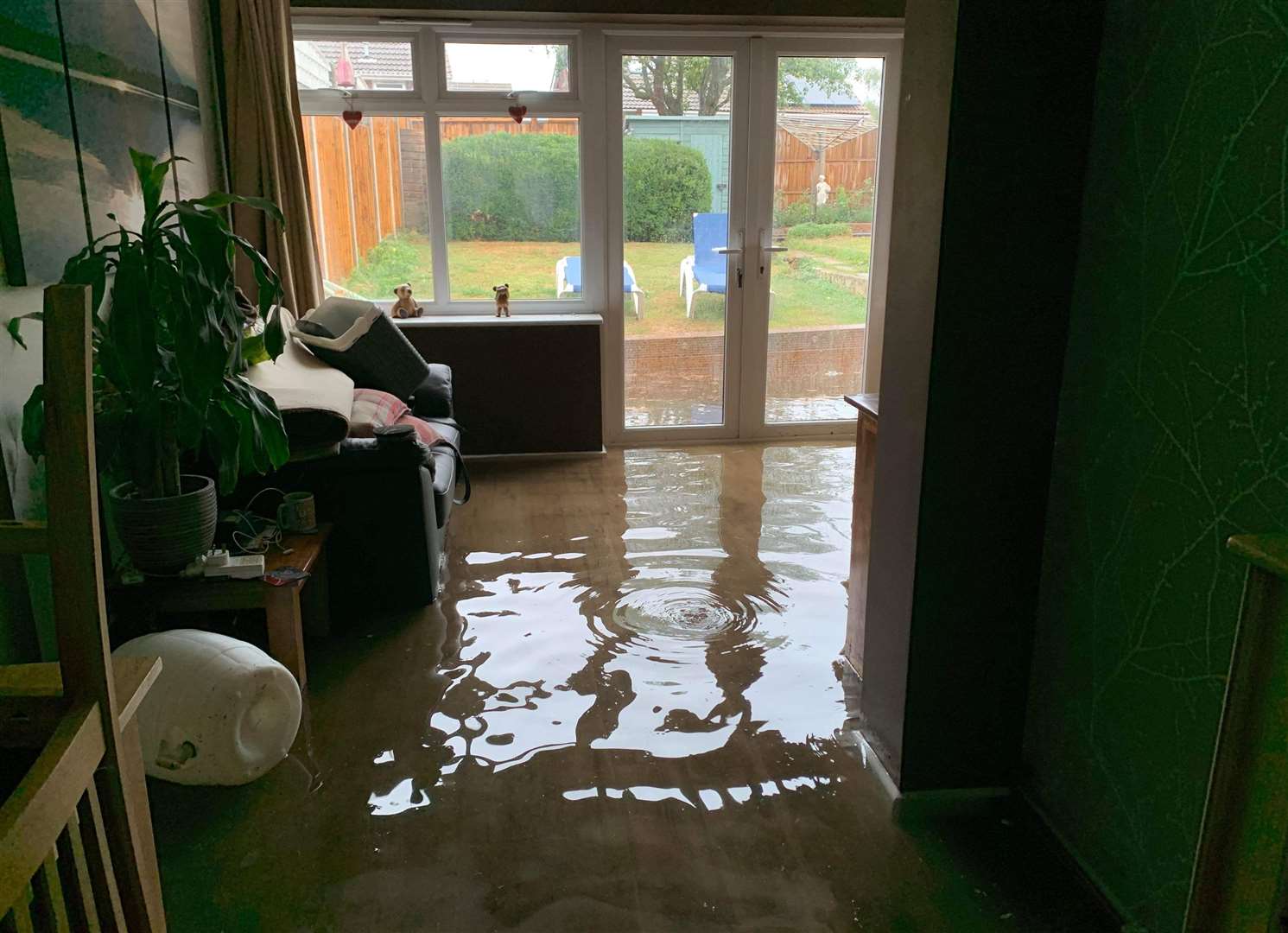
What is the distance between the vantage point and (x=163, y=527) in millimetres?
2408

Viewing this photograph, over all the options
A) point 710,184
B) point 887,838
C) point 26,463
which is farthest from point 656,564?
point 710,184

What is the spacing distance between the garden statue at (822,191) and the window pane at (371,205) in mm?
2010

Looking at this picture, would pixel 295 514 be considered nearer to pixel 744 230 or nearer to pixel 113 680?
pixel 113 680

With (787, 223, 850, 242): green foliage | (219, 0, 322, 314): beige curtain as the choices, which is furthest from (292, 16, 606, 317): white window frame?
(787, 223, 850, 242): green foliage

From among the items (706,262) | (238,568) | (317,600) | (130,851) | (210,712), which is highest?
(706,262)

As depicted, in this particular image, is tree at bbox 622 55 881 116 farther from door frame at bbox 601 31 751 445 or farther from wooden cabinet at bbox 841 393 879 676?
wooden cabinet at bbox 841 393 879 676

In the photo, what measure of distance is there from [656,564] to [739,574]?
1.00 ft

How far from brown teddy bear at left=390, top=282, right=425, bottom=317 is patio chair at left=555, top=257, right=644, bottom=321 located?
748 millimetres

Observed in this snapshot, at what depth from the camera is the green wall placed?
4.66ft

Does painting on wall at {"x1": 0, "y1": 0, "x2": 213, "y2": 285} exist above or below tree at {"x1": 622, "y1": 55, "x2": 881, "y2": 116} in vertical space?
below

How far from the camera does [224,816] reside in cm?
212

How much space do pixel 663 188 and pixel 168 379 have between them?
3.14m

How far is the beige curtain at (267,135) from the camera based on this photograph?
414 cm

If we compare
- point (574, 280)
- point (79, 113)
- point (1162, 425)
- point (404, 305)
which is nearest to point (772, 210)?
point (574, 280)
